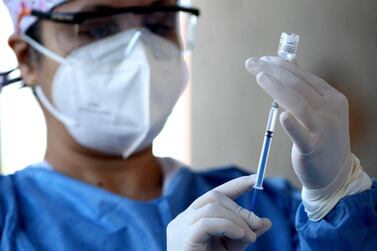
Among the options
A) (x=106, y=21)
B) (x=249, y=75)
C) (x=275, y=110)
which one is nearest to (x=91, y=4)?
(x=106, y=21)

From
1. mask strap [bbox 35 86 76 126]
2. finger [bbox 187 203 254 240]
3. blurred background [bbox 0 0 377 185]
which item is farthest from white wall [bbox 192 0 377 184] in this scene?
mask strap [bbox 35 86 76 126]

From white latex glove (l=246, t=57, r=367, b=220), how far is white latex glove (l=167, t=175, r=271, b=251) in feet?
0.23

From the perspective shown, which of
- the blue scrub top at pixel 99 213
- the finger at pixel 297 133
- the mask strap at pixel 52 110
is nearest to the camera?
the finger at pixel 297 133

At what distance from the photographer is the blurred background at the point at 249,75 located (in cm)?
55

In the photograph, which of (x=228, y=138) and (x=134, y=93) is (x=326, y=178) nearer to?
(x=228, y=138)

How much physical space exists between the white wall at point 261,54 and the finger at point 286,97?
0.06m

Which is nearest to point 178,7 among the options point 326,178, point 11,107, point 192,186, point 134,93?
point 134,93

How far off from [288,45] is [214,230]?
202 mm

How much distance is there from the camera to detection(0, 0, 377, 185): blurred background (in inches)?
21.5

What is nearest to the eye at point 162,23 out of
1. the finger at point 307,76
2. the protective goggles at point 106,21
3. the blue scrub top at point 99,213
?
the protective goggles at point 106,21

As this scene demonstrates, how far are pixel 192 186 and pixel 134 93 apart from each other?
200mm

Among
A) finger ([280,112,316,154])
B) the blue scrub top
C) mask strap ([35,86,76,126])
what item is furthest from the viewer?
mask strap ([35,86,76,126])

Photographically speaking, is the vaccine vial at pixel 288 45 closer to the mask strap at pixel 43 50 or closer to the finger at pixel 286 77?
the finger at pixel 286 77

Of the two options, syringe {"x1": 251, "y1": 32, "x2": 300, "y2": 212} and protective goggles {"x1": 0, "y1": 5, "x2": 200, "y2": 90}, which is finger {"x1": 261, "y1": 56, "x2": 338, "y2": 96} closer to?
syringe {"x1": 251, "y1": 32, "x2": 300, "y2": 212}
